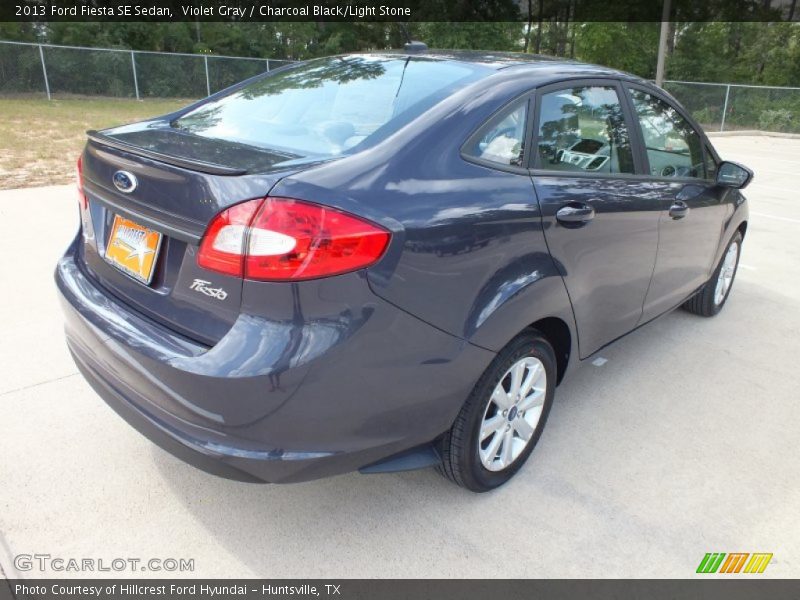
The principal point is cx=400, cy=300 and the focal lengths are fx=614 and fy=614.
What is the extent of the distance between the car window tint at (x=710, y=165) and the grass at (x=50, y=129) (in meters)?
7.83

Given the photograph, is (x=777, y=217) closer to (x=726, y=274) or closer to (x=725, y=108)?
(x=726, y=274)

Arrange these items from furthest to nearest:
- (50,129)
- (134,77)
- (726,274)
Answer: (134,77) → (50,129) → (726,274)

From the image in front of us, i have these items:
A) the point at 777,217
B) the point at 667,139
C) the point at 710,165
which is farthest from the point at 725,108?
the point at 667,139

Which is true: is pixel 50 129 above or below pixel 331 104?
below

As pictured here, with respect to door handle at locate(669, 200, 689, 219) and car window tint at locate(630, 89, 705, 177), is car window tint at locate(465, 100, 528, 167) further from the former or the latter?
door handle at locate(669, 200, 689, 219)

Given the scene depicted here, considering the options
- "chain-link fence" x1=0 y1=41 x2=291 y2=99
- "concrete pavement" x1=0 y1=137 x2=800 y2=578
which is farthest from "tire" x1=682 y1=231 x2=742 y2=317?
"chain-link fence" x1=0 y1=41 x2=291 y2=99

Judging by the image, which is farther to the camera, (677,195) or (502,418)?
(677,195)

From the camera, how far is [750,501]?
2520 millimetres

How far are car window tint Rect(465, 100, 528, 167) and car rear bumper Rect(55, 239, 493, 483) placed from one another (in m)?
0.69

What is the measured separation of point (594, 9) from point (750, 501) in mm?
40234

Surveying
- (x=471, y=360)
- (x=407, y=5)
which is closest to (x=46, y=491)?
(x=471, y=360)

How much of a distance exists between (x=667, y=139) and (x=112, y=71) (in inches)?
915

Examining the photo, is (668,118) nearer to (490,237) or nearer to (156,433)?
(490,237)

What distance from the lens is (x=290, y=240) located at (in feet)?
5.60
